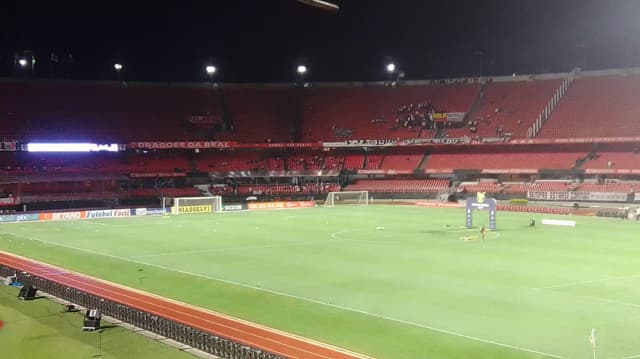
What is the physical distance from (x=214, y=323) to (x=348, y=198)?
5639cm

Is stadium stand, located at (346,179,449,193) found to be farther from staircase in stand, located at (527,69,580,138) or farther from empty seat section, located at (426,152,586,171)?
staircase in stand, located at (527,69,580,138)

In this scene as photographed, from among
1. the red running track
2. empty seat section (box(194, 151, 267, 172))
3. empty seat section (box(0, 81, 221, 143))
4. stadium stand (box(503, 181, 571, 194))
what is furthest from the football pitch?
empty seat section (box(194, 151, 267, 172))

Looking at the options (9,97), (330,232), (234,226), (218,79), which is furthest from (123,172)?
(330,232)

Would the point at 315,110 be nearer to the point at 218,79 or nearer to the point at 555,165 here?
the point at 218,79

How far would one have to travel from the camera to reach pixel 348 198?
234 ft

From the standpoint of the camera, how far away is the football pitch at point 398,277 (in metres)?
14.5

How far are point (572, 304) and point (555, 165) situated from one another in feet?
173

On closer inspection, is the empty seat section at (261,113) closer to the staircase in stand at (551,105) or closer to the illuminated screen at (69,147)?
the illuminated screen at (69,147)

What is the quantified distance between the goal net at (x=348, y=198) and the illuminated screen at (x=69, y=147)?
956 inches

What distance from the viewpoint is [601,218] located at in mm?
50344

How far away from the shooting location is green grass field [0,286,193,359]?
531 inches

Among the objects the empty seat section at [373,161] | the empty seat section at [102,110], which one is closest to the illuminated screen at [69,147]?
the empty seat section at [102,110]

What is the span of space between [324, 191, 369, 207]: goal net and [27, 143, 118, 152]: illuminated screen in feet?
79.6

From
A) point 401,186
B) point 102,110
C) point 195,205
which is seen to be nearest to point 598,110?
point 401,186
